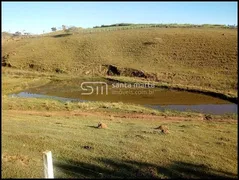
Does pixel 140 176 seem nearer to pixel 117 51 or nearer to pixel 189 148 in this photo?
pixel 189 148

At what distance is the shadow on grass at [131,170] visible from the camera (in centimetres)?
1275

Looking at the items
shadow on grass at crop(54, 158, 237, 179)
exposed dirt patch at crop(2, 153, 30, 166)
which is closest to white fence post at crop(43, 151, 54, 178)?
shadow on grass at crop(54, 158, 237, 179)

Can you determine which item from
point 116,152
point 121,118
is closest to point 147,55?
point 121,118

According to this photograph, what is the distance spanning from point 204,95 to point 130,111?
16.6 m

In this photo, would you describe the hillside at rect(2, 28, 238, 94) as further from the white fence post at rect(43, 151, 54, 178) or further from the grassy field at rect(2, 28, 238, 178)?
the white fence post at rect(43, 151, 54, 178)

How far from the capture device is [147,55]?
8012 cm

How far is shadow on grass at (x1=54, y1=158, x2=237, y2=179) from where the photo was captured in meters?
12.8

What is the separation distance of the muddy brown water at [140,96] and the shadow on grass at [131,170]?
24.7m

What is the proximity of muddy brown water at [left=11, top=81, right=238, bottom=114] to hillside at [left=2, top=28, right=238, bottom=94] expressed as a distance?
824 centimetres

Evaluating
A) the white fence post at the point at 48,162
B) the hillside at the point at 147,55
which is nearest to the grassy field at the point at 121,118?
the hillside at the point at 147,55

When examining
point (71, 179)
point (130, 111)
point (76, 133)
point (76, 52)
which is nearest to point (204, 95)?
point (130, 111)

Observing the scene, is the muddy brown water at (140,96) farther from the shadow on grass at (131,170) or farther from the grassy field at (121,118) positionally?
the shadow on grass at (131,170)

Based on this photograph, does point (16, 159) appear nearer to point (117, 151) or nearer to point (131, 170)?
point (131, 170)

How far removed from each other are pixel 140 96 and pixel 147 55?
32483mm
